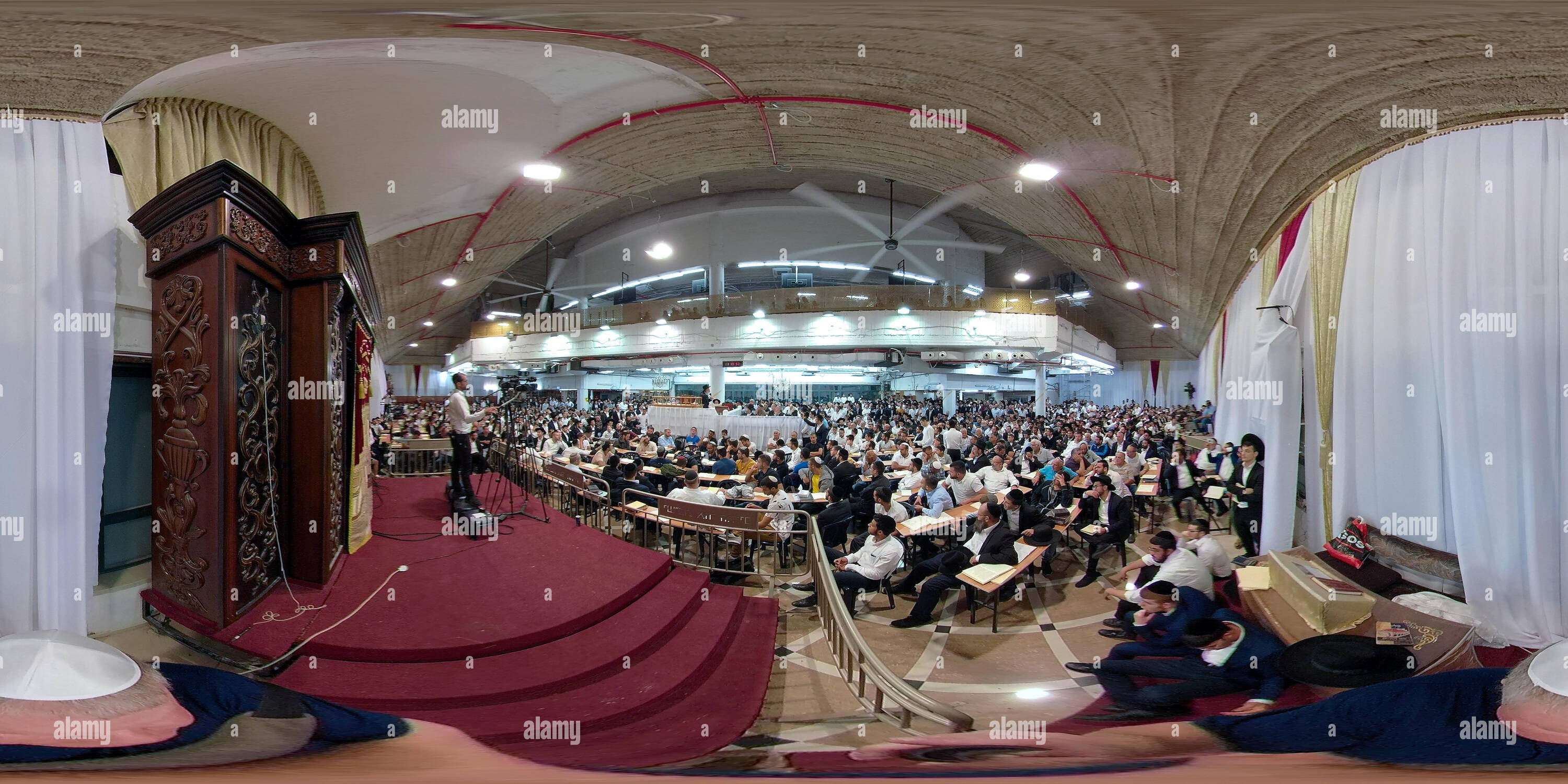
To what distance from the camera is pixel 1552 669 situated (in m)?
0.95

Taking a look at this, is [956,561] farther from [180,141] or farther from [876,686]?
[180,141]

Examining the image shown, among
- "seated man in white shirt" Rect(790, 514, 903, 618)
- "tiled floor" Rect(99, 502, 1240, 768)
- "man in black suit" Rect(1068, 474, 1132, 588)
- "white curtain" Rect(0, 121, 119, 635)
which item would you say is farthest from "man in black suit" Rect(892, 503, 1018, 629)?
"white curtain" Rect(0, 121, 119, 635)

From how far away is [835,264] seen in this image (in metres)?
2.30

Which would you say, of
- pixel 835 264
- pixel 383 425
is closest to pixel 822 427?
pixel 835 264

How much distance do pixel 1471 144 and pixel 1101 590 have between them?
260 cm

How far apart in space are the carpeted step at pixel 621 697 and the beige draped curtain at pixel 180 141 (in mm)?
1463

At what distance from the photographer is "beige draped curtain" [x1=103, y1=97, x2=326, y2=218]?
1110 mm

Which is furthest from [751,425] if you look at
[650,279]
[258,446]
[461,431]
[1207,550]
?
[258,446]

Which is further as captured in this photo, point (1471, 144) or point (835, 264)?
point (835, 264)

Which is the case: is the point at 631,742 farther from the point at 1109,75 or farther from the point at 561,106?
the point at 1109,75

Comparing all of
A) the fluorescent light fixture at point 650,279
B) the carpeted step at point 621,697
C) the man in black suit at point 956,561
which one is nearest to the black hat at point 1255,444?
the man in black suit at point 956,561

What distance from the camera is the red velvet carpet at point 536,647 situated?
97 cm

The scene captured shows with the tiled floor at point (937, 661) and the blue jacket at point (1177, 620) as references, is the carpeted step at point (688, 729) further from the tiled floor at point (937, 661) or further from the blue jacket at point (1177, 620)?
the blue jacket at point (1177, 620)

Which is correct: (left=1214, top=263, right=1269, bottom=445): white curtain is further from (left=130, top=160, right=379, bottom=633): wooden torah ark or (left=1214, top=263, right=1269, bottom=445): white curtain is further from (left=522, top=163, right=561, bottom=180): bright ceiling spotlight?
(left=130, top=160, right=379, bottom=633): wooden torah ark
